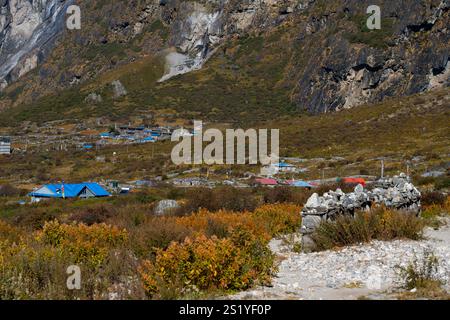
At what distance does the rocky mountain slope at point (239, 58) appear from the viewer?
349ft

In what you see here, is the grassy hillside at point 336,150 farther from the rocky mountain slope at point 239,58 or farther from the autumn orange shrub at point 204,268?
the autumn orange shrub at point 204,268

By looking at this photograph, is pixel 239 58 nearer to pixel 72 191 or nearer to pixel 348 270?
pixel 72 191

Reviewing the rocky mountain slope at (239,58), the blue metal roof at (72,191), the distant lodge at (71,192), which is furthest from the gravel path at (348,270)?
the rocky mountain slope at (239,58)

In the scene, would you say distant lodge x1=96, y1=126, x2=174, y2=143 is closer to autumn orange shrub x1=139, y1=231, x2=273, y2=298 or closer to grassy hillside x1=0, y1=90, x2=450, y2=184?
grassy hillside x1=0, y1=90, x2=450, y2=184

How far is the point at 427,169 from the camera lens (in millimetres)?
41219

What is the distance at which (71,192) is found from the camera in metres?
41.8

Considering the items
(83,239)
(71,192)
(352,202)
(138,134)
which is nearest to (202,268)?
(83,239)

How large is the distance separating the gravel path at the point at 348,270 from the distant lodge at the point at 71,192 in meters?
28.9

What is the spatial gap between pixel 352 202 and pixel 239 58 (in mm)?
129881

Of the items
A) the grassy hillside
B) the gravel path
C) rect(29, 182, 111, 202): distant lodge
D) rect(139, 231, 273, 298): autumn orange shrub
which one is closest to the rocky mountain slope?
the grassy hillside
